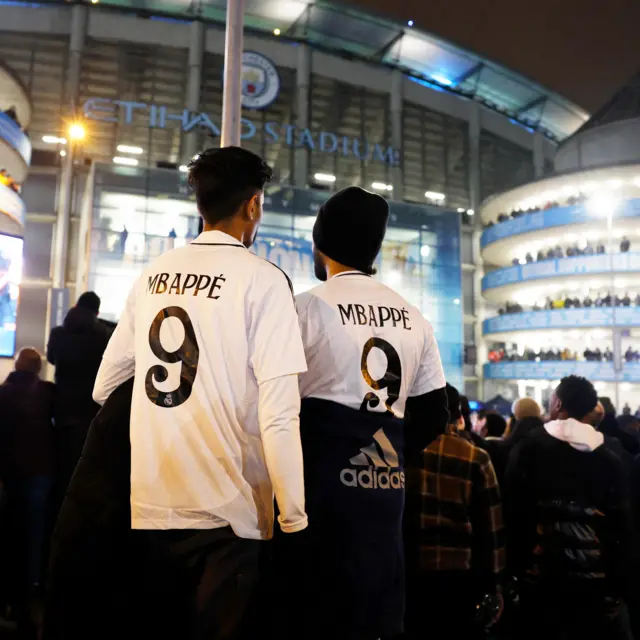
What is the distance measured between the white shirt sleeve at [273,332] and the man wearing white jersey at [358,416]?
327 millimetres

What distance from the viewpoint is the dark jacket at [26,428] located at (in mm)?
4973

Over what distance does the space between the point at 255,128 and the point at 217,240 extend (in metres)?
37.1

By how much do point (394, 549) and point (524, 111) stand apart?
48.9 meters

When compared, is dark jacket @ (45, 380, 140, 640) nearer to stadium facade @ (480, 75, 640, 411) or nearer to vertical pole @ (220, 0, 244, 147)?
vertical pole @ (220, 0, 244, 147)

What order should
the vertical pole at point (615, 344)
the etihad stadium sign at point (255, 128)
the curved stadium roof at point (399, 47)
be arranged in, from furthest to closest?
1. the curved stadium roof at point (399, 47)
2. the etihad stadium sign at point (255, 128)
3. the vertical pole at point (615, 344)

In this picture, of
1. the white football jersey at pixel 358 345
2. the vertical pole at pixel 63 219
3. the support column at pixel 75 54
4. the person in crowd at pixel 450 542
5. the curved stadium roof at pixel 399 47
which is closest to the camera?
the white football jersey at pixel 358 345

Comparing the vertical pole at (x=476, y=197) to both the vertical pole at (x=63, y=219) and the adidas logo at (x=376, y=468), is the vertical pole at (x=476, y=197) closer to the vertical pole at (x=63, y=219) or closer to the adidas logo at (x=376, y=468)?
the vertical pole at (x=63, y=219)

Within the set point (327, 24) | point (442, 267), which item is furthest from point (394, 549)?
point (327, 24)

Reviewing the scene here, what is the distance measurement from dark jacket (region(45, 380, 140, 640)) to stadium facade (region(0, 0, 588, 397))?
27585 millimetres

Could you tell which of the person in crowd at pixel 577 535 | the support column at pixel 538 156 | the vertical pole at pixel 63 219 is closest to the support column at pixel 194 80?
the vertical pole at pixel 63 219

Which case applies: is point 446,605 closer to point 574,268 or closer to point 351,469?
point 351,469

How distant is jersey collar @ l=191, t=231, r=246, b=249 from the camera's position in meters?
2.14

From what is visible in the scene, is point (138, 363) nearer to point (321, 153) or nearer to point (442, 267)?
point (442, 267)

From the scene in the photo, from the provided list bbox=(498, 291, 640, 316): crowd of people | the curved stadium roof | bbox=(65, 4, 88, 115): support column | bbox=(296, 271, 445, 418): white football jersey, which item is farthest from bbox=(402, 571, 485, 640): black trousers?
the curved stadium roof
